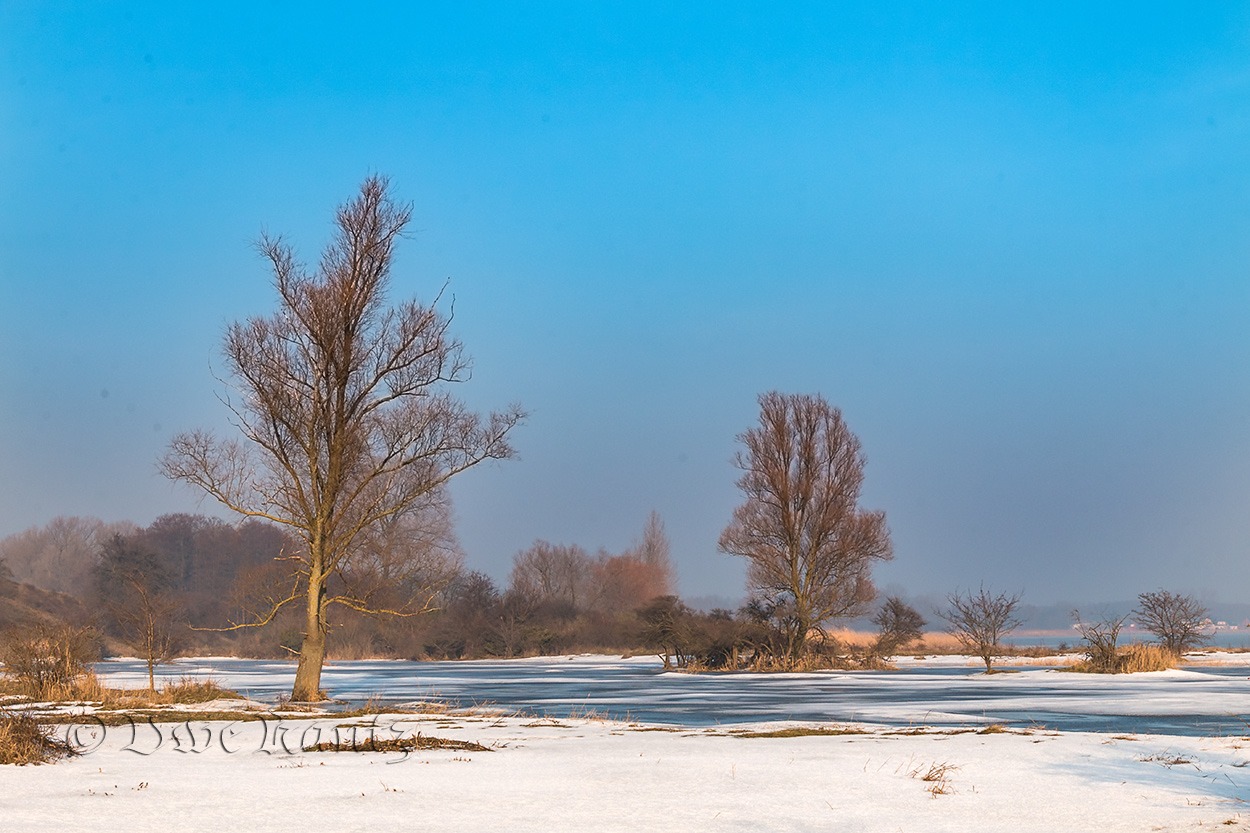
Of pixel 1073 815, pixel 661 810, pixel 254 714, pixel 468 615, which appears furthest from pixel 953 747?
pixel 468 615

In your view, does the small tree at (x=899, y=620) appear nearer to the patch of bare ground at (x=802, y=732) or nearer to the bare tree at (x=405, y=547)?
the bare tree at (x=405, y=547)

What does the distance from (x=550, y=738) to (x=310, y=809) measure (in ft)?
18.1

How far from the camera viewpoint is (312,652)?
19562mm

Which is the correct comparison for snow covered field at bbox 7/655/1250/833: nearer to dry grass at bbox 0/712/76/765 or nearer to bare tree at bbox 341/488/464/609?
dry grass at bbox 0/712/76/765

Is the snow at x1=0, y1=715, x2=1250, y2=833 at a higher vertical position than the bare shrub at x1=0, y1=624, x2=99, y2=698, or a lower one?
lower

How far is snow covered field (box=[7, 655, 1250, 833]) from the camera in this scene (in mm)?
7113

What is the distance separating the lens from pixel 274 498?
66.5ft

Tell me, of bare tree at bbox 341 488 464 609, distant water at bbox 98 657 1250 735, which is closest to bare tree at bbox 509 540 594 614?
bare tree at bbox 341 488 464 609

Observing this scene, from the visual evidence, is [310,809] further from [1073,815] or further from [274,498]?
[274,498]

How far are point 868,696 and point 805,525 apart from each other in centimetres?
1862

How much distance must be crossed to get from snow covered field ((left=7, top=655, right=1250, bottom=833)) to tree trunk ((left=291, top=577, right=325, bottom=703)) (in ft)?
15.5

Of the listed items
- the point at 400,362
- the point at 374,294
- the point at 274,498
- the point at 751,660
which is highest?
the point at 374,294

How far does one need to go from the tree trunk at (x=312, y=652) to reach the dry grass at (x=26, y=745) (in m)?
8.37

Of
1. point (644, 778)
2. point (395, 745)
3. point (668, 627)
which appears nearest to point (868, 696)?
point (395, 745)
